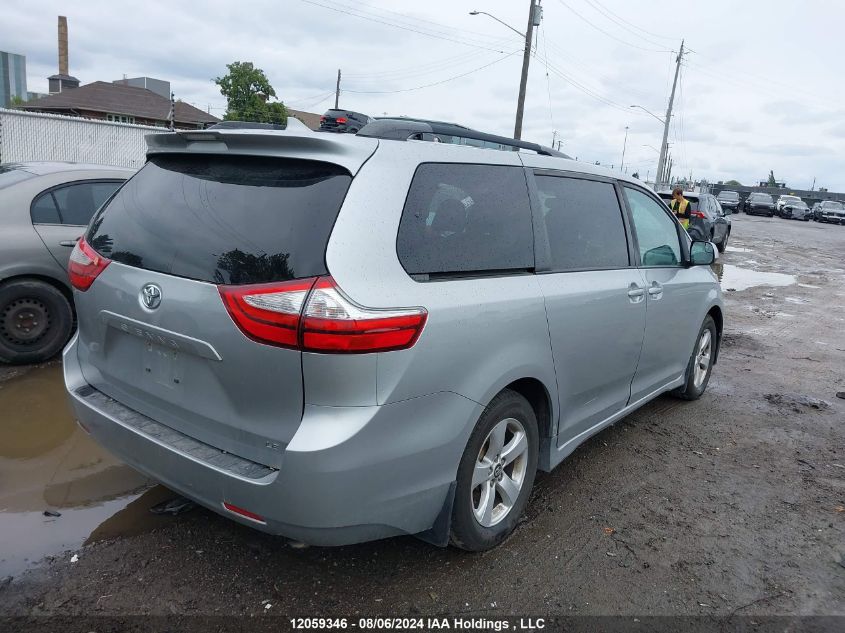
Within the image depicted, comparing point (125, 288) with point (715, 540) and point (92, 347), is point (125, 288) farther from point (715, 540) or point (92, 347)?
point (715, 540)

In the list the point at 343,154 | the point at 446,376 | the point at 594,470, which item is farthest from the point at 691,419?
the point at 343,154

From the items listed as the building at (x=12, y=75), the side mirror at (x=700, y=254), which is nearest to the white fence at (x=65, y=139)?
Answer: the side mirror at (x=700, y=254)

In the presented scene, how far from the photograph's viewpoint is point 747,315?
10.0 meters

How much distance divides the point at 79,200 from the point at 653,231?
4777 mm

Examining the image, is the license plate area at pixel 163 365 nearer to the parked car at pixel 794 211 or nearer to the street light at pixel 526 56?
the street light at pixel 526 56

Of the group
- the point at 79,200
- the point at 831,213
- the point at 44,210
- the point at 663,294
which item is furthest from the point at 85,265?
the point at 831,213

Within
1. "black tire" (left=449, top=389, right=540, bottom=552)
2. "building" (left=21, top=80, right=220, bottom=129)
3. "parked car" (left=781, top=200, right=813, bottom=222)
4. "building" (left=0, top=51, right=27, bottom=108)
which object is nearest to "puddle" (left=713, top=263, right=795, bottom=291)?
"black tire" (left=449, top=389, right=540, bottom=552)

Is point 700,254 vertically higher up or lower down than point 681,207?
lower down

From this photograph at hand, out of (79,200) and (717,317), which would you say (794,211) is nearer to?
(717,317)

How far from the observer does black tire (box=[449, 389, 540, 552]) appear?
278 centimetres

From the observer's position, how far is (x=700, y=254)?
490 centimetres

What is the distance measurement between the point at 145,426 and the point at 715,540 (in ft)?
9.47

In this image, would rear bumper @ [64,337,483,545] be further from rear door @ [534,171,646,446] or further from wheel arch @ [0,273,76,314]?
wheel arch @ [0,273,76,314]

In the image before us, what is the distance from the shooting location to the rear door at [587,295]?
3.32 meters
